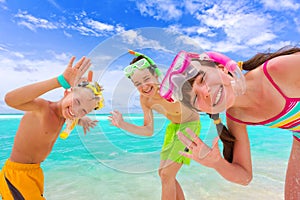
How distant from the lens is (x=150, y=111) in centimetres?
299

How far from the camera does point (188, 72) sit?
1865 mm

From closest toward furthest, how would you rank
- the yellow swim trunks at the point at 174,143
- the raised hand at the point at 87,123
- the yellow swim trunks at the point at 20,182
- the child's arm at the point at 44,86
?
1. the child's arm at the point at 44,86
2. the yellow swim trunks at the point at 20,182
3. the raised hand at the point at 87,123
4. the yellow swim trunks at the point at 174,143

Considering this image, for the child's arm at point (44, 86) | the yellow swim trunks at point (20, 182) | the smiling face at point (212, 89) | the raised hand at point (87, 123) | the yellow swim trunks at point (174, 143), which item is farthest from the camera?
the yellow swim trunks at point (174, 143)

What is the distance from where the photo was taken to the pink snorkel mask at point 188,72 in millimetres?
1775

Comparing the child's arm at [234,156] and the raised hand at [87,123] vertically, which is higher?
the raised hand at [87,123]

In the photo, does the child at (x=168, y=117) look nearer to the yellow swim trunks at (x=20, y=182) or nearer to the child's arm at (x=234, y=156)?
the child's arm at (x=234, y=156)

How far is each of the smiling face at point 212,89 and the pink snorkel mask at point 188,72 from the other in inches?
1.9

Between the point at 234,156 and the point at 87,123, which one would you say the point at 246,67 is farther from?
the point at 87,123

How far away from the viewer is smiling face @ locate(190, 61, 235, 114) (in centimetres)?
175

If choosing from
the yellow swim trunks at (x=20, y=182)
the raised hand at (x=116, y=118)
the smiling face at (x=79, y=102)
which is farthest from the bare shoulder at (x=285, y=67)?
the yellow swim trunks at (x=20, y=182)

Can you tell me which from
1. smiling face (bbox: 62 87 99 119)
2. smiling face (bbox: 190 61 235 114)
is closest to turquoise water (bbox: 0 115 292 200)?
smiling face (bbox: 62 87 99 119)

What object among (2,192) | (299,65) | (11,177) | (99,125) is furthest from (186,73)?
(2,192)

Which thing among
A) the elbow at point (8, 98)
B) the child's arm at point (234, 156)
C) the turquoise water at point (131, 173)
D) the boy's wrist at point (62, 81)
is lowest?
the turquoise water at point (131, 173)

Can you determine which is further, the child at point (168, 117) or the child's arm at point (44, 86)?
the child at point (168, 117)
